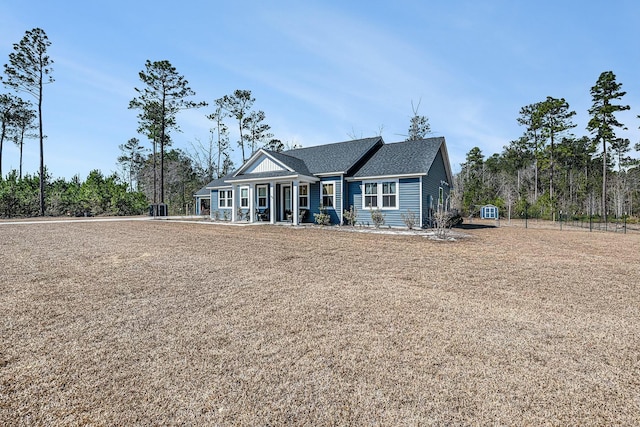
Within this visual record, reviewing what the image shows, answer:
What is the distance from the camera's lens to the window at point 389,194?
14.8 m

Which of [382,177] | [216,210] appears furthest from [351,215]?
[216,210]

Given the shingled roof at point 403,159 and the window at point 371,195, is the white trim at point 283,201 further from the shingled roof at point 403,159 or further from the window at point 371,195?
the window at point 371,195

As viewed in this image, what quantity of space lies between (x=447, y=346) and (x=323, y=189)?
46.1 ft

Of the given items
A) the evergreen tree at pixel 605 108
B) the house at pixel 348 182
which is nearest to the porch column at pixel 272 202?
the house at pixel 348 182

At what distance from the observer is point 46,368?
7.89 ft

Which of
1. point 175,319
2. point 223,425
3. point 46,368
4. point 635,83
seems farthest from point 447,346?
point 635,83

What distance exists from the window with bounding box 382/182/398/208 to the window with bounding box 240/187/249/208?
884 centimetres

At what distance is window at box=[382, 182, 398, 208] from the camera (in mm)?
14754

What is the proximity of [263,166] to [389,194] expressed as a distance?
7607 mm

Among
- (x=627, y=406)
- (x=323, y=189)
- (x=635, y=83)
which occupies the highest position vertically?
(x=635, y=83)

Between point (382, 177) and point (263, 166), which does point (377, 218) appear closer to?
point (382, 177)

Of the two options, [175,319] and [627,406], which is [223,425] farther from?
[627,406]

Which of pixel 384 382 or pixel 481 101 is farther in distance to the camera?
pixel 481 101

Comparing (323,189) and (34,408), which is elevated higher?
(323,189)
